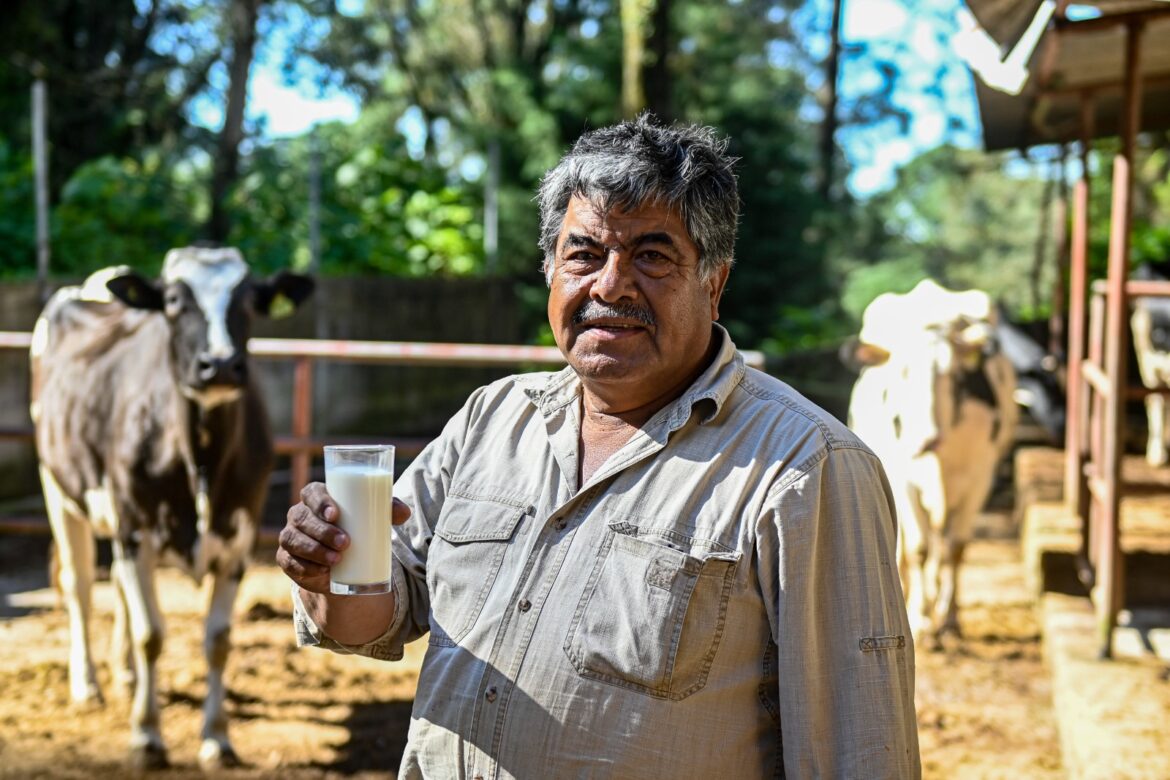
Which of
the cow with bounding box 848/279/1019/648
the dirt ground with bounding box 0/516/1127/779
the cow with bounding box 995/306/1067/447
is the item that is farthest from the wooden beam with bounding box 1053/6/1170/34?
the cow with bounding box 995/306/1067/447

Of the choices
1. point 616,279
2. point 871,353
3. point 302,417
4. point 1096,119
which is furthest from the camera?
point 1096,119

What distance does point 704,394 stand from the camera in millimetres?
2213

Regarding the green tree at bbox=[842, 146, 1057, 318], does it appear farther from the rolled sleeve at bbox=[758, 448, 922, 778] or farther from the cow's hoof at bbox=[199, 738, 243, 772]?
the rolled sleeve at bbox=[758, 448, 922, 778]

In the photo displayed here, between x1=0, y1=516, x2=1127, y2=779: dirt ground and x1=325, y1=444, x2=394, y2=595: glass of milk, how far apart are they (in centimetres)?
292

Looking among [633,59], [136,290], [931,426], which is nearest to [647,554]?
[136,290]

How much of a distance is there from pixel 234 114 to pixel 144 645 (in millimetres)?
8029

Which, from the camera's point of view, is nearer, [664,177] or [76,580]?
[664,177]

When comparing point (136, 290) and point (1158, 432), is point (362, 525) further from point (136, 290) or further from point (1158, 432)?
point (1158, 432)

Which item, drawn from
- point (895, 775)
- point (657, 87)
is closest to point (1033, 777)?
point (895, 775)

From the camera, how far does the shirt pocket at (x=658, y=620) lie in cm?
206

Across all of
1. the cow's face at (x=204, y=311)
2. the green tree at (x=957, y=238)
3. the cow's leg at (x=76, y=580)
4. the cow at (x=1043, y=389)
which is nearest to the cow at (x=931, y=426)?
the cow's face at (x=204, y=311)

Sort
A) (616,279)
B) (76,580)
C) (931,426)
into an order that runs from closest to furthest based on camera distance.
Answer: (616,279)
(76,580)
(931,426)

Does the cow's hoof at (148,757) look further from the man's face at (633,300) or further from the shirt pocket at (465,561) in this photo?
the man's face at (633,300)

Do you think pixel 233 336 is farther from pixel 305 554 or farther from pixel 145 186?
pixel 145 186
